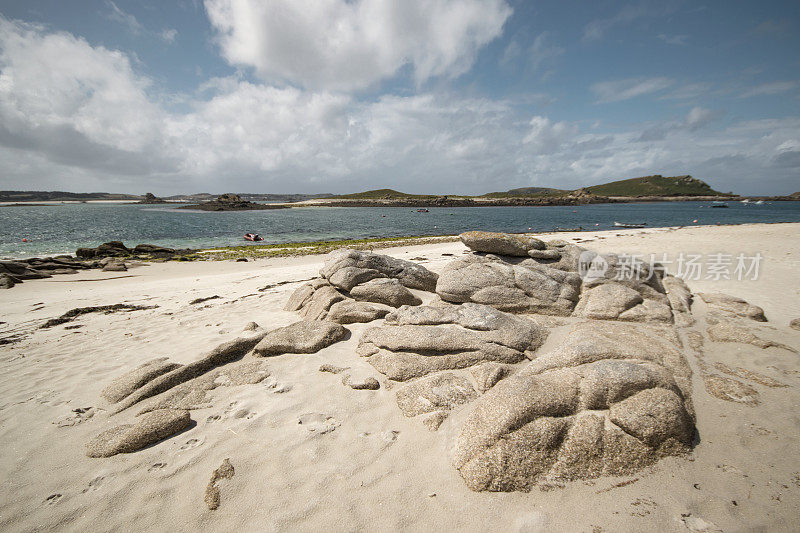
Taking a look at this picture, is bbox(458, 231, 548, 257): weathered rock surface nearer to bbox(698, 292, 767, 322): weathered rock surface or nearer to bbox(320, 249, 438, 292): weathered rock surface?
bbox(320, 249, 438, 292): weathered rock surface

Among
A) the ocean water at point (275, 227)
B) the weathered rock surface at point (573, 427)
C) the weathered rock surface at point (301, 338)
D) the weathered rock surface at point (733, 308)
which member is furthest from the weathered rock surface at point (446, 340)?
the ocean water at point (275, 227)

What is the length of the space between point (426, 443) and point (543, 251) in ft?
27.4

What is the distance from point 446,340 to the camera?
6.30 metres

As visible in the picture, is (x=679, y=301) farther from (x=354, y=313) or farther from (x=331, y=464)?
(x=331, y=464)

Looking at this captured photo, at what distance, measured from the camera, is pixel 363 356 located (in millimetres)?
6730

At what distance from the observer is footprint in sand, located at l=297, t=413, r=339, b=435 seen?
471 cm

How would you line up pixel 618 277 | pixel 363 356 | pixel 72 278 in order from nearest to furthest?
pixel 363 356 < pixel 618 277 < pixel 72 278

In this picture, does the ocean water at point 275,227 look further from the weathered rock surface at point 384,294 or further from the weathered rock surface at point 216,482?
the weathered rock surface at point 216,482

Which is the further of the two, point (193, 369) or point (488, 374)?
point (193, 369)

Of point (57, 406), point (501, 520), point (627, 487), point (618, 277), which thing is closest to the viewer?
point (501, 520)

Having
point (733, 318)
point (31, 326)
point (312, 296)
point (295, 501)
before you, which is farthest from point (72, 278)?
point (733, 318)

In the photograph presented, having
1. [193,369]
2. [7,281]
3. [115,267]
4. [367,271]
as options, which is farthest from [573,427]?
[115,267]

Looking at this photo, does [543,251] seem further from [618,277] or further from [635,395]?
[635,395]

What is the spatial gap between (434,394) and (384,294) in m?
4.57
